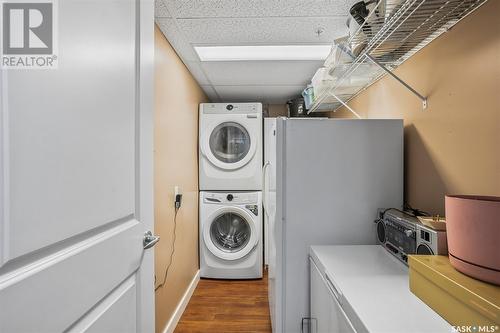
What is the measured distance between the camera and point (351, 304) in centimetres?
90

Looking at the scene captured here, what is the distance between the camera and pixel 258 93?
3385 millimetres

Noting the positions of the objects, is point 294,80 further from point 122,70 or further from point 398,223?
point 122,70

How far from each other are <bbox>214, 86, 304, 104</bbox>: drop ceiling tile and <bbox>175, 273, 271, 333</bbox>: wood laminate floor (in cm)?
222

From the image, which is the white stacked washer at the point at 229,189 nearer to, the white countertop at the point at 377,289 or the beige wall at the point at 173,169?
the beige wall at the point at 173,169

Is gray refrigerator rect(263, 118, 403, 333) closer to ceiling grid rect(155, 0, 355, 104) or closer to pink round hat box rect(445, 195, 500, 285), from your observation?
ceiling grid rect(155, 0, 355, 104)

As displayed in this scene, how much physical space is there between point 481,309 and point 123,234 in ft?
3.34

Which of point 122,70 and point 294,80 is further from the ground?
point 294,80

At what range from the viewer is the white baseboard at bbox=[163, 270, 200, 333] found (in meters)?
2.07

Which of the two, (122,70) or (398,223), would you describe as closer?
(122,70)

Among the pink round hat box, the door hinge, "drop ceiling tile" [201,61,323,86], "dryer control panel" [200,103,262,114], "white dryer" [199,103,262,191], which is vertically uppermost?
"drop ceiling tile" [201,61,323,86]

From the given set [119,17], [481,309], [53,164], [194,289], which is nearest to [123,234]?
[53,164]

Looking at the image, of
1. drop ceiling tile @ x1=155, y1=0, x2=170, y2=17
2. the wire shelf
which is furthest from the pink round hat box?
drop ceiling tile @ x1=155, y1=0, x2=170, y2=17

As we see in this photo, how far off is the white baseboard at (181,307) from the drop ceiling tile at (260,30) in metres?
2.15

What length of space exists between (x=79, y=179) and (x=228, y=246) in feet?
8.67
